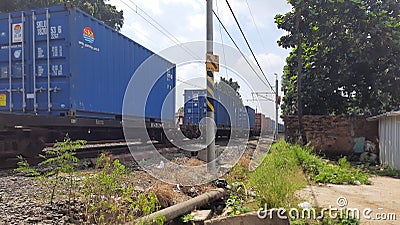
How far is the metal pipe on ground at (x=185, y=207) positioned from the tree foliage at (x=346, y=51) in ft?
42.3

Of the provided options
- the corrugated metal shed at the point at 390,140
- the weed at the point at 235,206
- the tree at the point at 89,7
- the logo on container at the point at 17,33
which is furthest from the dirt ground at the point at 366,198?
the tree at the point at 89,7

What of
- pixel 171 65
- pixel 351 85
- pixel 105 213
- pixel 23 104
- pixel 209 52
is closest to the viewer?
pixel 105 213

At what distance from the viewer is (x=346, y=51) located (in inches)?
643

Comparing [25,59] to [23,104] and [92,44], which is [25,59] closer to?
[23,104]

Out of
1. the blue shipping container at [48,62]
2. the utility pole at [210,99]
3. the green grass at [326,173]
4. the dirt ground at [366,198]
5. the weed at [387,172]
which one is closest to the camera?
the dirt ground at [366,198]

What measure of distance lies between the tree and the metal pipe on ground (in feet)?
46.4

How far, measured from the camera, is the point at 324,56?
56.9ft

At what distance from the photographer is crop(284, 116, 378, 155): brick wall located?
46.6 feet

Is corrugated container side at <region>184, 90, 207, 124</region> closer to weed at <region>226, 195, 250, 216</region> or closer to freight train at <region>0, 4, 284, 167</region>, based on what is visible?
freight train at <region>0, 4, 284, 167</region>

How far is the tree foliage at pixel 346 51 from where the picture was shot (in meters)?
15.3

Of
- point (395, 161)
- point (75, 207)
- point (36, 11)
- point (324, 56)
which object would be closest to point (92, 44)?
point (36, 11)

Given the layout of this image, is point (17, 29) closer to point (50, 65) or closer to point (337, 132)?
point (50, 65)

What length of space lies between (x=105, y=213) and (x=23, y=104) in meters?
5.57

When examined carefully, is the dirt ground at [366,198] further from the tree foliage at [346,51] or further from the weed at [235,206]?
the tree foliage at [346,51]
